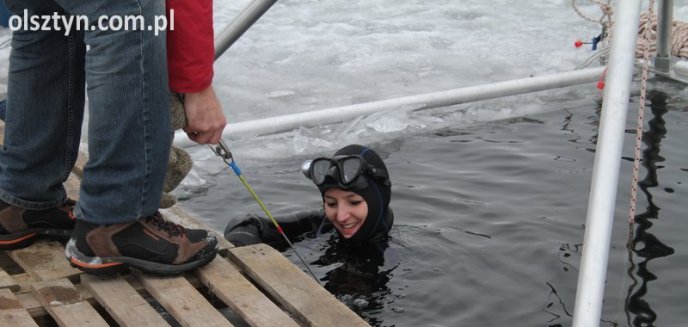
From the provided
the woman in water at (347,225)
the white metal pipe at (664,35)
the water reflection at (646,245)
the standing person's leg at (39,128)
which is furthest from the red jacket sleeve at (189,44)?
the white metal pipe at (664,35)

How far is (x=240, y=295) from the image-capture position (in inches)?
111

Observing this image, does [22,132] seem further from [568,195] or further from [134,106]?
[568,195]

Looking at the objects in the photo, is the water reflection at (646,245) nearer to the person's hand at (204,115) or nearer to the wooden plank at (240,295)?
the wooden plank at (240,295)

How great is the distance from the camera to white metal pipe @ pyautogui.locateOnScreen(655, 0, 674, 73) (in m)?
5.83

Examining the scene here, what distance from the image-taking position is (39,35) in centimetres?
277

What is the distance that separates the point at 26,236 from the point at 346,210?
A: 162 cm

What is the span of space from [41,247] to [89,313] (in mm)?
559

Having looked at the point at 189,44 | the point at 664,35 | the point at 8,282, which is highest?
the point at 189,44

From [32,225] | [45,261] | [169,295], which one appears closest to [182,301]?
[169,295]

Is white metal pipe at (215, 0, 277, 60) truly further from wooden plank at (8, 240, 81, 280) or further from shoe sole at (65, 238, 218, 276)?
shoe sole at (65, 238, 218, 276)

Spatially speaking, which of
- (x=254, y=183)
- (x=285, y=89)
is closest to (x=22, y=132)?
(x=254, y=183)

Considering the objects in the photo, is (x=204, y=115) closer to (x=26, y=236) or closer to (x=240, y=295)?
(x=240, y=295)

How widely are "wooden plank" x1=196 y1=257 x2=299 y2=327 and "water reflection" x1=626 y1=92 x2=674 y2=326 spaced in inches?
59.0

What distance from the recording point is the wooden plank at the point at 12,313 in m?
2.57
